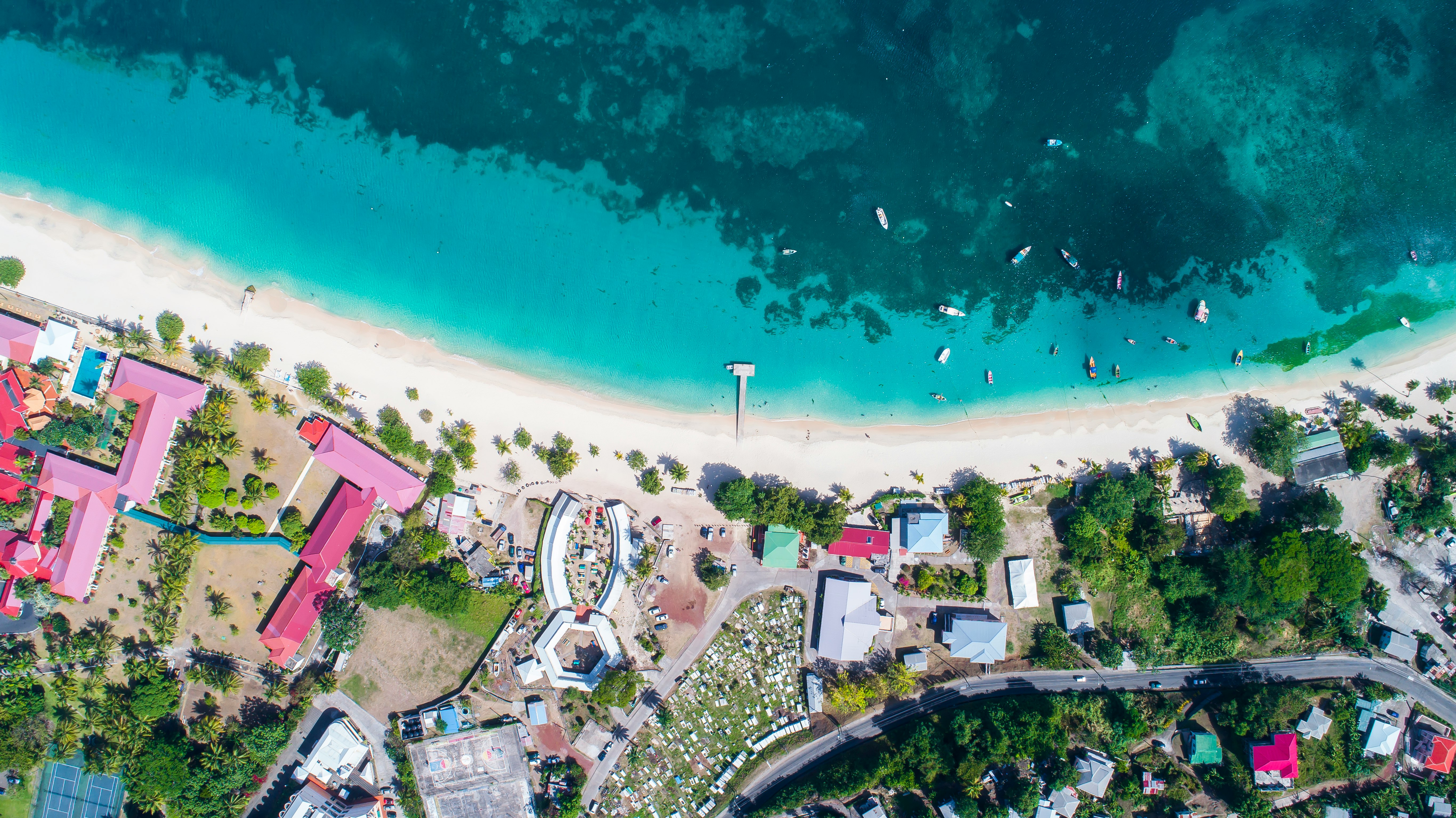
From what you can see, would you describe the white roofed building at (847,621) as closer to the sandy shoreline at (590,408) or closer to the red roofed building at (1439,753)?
the sandy shoreline at (590,408)

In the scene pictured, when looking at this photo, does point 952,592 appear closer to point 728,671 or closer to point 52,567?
point 728,671

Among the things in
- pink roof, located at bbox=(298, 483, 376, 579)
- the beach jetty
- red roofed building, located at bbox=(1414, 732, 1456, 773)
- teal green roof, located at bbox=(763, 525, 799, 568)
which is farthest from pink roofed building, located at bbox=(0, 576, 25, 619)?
red roofed building, located at bbox=(1414, 732, 1456, 773)

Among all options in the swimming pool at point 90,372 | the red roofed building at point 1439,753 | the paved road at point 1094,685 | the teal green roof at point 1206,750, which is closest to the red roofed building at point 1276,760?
the teal green roof at point 1206,750

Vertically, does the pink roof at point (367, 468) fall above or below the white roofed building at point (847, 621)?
above

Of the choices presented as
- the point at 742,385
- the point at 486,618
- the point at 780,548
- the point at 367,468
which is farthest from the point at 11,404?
the point at 780,548

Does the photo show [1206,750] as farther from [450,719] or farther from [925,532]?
[450,719]

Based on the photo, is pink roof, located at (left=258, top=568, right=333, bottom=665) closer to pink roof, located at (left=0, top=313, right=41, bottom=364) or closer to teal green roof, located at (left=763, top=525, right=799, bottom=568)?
pink roof, located at (left=0, top=313, right=41, bottom=364)

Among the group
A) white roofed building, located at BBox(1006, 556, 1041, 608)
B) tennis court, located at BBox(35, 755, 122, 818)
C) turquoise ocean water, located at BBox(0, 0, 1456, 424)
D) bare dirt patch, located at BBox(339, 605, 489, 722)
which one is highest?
turquoise ocean water, located at BBox(0, 0, 1456, 424)
